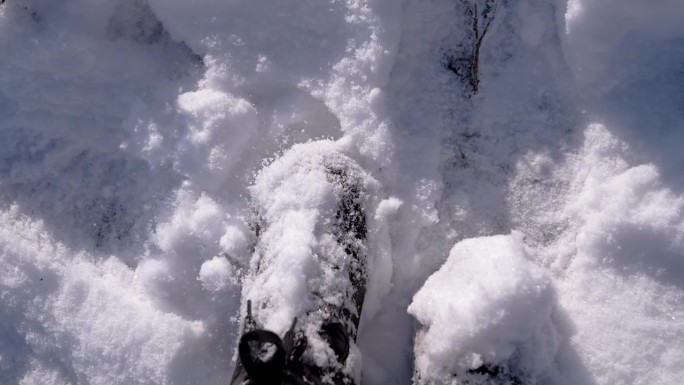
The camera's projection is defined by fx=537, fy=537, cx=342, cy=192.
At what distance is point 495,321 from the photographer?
57.4 inches

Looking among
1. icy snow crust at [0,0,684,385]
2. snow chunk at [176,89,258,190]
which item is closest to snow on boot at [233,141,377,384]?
icy snow crust at [0,0,684,385]

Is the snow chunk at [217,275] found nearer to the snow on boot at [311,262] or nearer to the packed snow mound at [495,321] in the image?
the snow on boot at [311,262]

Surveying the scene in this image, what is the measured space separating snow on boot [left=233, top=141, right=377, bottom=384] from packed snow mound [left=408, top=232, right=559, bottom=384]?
0.26 meters

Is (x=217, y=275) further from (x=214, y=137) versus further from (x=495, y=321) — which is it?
(x=495, y=321)

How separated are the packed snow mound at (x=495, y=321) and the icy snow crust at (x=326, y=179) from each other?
1cm

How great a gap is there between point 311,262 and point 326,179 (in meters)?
0.28

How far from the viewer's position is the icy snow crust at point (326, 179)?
5.30 feet

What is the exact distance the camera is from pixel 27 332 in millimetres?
1754

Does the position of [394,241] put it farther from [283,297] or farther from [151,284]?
[151,284]

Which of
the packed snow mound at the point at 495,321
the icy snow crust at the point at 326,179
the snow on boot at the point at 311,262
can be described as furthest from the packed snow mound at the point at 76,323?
the packed snow mound at the point at 495,321

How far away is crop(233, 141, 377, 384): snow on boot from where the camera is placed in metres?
1.50

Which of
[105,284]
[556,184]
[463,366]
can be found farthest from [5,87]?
[556,184]

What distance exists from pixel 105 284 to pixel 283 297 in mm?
651

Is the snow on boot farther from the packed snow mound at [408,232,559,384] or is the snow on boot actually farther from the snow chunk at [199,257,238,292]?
the packed snow mound at [408,232,559,384]
